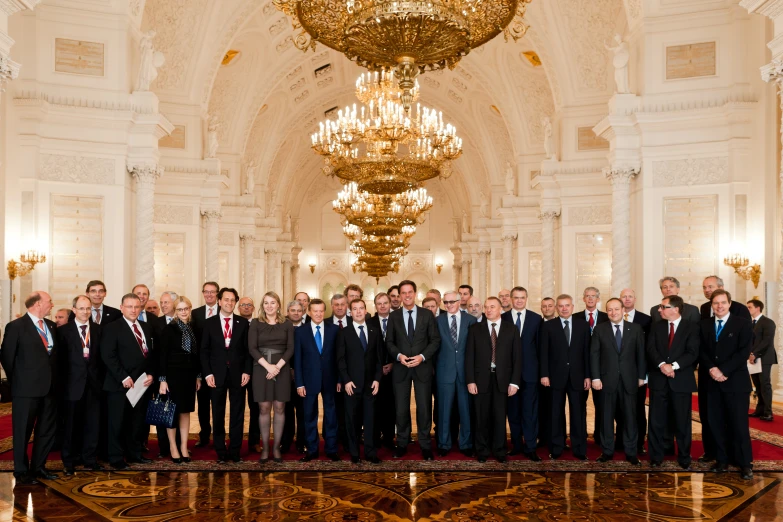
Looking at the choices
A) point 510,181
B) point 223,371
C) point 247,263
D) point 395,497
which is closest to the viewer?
point 395,497

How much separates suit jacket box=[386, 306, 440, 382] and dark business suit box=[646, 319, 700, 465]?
204 centimetres

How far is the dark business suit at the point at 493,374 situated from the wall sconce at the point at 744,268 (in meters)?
6.33

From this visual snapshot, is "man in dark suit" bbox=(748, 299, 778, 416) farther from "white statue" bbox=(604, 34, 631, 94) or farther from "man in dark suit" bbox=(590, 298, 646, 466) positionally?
"white statue" bbox=(604, 34, 631, 94)

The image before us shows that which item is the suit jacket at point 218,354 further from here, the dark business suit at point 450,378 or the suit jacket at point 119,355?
the dark business suit at point 450,378

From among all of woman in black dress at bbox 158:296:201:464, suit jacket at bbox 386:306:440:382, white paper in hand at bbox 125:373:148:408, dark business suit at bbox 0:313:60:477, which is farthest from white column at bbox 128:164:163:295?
suit jacket at bbox 386:306:440:382

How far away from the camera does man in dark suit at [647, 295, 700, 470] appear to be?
6.44 meters

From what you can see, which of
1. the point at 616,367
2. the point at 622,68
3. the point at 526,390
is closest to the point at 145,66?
the point at 622,68

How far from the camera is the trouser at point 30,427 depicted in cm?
584

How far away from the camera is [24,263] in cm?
1102

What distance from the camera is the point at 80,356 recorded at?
6203 millimetres

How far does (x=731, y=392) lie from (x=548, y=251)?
36.5ft

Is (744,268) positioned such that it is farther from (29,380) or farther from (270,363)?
(29,380)

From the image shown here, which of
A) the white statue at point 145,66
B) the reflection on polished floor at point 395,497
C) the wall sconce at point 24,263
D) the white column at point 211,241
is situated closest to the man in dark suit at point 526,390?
the reflection on polished floor at point 395,497

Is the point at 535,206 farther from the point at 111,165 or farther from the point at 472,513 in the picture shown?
the point at 472,513
